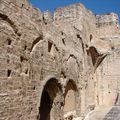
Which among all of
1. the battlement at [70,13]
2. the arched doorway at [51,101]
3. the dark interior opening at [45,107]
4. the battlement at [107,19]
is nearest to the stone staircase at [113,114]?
the arched doorway at [51,101]

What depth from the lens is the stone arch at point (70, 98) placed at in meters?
9.85

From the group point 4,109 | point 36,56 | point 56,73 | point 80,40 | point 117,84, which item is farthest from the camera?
point 117,84

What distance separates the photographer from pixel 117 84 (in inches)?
537

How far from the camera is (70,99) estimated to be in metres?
10.3

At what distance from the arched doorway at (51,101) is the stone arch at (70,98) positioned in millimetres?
1040

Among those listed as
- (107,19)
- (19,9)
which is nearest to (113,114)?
(19,9)

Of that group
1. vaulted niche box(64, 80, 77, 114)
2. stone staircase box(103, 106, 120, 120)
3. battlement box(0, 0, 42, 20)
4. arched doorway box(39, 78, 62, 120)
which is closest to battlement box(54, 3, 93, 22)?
vaulted niche box(64, 80, 77, 114)

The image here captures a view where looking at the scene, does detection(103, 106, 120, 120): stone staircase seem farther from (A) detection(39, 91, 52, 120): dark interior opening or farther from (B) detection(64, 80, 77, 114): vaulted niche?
(A) detection(39, 91, 52, 120): dark interior opening

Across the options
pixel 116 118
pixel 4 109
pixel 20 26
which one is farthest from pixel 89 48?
pixel 4 109

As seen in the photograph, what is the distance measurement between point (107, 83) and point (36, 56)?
298 inches

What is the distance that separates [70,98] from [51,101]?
180cm

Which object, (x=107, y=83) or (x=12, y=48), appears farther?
(x=107, y=83)

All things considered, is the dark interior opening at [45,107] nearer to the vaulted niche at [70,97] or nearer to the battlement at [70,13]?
the vaulted niche at [70,97]

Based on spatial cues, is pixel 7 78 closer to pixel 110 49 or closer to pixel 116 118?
pixel 116 118
